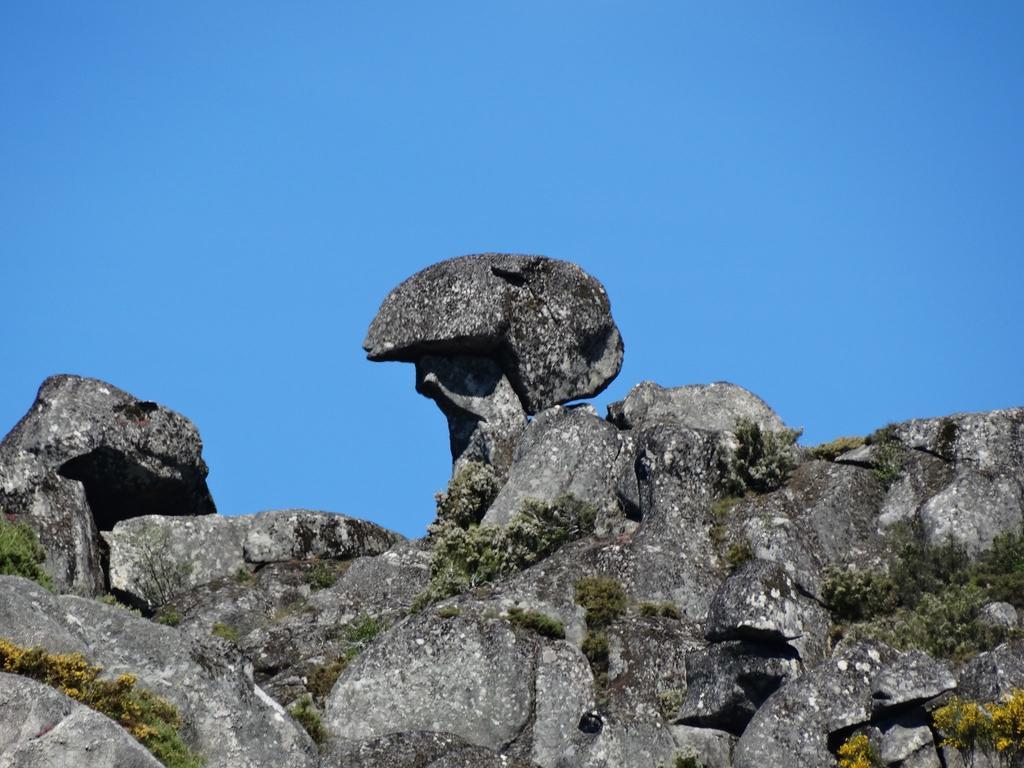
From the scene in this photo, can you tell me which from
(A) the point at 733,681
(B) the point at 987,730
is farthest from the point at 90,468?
(B) the point at 987,730

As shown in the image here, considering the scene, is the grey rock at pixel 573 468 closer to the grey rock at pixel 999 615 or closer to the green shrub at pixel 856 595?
the green shrub at pixel 856 595

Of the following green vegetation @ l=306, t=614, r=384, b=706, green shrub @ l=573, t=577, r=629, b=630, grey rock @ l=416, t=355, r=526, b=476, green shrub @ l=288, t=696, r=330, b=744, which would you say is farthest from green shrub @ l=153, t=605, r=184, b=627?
green shrub @ l=573, t=577, r=629, b=630

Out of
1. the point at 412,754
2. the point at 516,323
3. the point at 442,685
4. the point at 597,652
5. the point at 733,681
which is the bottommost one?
the point at 412,754

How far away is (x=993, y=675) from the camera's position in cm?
3922

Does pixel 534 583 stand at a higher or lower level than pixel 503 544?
lower

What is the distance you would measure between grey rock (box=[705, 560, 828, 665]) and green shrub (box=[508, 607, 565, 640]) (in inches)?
149

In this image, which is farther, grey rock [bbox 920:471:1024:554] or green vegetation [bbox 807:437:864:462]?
green vegetation [bbox 807:437:864:462]

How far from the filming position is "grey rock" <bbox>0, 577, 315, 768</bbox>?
3684 cm

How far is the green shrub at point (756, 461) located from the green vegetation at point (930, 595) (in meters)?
4.40

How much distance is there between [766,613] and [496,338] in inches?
870

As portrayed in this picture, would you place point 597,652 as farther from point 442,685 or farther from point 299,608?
point 299,608

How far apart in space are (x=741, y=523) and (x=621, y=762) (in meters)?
13.0

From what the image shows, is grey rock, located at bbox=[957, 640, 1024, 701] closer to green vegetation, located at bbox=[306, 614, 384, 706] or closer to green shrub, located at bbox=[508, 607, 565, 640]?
green shrub, located at bbox=[508, 607, 565, 640]

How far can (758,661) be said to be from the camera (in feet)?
143
